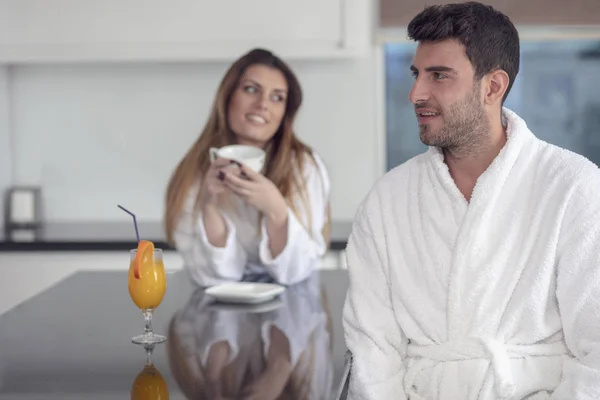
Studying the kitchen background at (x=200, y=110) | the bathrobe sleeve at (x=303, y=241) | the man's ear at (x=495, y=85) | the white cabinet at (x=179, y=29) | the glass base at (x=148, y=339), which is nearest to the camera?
the man's ear at (x=495, y=85)

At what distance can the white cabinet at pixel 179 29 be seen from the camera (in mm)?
3535

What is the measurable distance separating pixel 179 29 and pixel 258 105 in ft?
3.01

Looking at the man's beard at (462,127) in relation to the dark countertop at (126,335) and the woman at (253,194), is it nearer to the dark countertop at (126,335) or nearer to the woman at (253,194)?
the dark countertop at (126,335)

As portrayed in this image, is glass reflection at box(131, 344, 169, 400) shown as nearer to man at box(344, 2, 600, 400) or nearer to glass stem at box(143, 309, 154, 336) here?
glass stem at box(143, 309, 154, 336)

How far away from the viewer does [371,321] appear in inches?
68.9

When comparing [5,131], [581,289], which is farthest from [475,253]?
[5,131]

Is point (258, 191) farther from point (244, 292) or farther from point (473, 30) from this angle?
point (473, 30)

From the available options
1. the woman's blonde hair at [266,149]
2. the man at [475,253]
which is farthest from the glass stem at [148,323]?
the woman's blonde hair at [266,149]

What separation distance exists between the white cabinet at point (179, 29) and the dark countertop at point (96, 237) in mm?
703

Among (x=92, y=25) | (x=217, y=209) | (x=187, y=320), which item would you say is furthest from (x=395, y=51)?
(x=187, y=320)

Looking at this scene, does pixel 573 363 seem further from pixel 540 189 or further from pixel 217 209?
pixel 217 209

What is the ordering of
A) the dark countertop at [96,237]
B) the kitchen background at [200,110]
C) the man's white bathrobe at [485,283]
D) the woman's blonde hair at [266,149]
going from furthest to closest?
the kitchen background at [200,110]
the dark countertop at [96,237]
the woman's blonde hair at [266,149]
the man's white bathrobe at [485,283]

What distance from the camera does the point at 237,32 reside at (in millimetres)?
3551

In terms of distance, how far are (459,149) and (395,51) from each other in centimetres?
234
